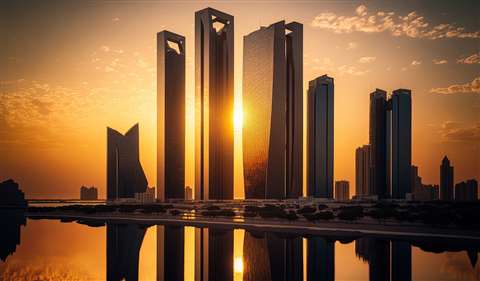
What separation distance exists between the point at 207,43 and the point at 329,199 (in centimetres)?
8490

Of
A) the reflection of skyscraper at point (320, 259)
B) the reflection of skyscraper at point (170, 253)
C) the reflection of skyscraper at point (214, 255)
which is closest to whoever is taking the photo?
the reflection of skyscraper at point (320, 259)

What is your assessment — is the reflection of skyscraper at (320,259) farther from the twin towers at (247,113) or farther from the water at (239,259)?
the twin towers at (247,113)

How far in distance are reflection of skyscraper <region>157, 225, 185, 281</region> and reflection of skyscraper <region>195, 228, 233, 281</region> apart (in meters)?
1.65

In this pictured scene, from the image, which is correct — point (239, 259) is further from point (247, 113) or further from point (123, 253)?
point (247, 113)

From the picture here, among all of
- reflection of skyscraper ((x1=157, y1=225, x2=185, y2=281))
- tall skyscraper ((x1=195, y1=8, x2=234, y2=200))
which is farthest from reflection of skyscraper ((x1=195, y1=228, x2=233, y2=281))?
tall skyscraper ((x1=195, y1=8, x2=234, y2=200))

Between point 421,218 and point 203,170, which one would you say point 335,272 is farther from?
point 203,170

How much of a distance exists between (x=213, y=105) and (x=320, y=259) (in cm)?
15056

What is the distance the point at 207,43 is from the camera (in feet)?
605

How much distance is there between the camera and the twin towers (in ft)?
545

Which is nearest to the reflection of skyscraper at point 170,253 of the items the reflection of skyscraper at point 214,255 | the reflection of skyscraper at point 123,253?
the reflection of skyscraper at point 214,255

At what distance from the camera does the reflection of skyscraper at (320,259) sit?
34344 millimetres

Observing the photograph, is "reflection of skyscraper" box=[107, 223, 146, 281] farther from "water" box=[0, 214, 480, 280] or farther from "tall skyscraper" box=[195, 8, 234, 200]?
"tall skyscraper" box=[195, 8, 234, 200]

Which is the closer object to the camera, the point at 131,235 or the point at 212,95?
the point at 131,235

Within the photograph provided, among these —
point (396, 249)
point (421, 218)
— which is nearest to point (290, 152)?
point (421, 218)
